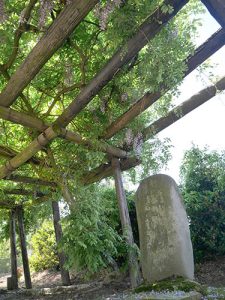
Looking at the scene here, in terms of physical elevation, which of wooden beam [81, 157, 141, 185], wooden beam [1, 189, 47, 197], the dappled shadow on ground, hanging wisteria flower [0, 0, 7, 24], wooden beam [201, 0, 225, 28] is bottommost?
the dappled shadow on ground

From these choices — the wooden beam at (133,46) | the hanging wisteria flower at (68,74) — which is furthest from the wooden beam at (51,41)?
the hanging wisteria flower at (68,74)

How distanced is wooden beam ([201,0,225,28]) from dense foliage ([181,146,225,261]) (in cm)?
428

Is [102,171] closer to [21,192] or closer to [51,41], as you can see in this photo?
Answer: [21,192]

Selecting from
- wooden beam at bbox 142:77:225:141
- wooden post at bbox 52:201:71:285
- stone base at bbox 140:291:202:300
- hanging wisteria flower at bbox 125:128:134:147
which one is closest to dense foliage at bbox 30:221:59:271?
wooden post at bbox 52:201:71:285

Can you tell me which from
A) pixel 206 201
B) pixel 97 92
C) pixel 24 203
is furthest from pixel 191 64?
pixel 24 203

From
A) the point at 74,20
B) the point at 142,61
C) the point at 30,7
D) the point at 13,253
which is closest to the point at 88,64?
the point at 142,61

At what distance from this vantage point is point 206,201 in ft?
20.7

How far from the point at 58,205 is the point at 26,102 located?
3.73 meters

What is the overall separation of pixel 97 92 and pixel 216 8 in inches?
55.4

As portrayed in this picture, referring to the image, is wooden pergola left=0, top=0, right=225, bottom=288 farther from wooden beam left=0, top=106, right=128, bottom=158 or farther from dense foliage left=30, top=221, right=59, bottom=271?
dense foliage left=30, top=221, right=59, bottom=271

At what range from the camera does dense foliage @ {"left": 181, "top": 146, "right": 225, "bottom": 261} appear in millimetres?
6176

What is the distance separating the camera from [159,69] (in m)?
2.92

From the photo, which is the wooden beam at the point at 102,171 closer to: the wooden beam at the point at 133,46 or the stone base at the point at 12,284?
the wooden beam at the point at 133,46

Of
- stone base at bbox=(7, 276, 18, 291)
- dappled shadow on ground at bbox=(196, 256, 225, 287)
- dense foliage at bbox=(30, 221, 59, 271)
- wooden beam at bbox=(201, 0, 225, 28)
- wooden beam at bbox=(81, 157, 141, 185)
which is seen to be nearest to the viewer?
wooden beam at bbox=(201, 0, 225, 28)
